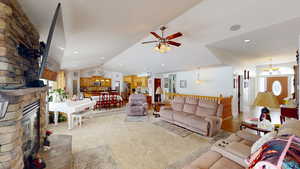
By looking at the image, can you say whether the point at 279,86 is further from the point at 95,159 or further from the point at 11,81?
the point at 11,81

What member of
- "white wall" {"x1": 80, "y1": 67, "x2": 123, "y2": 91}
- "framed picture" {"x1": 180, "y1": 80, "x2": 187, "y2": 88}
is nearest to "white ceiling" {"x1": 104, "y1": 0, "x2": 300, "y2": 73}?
"framed picture" {"x1": 180, "y1": 80, "x2": 187, "y2": 88}

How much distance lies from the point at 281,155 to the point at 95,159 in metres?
2.62

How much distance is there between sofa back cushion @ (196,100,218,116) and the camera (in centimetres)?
350

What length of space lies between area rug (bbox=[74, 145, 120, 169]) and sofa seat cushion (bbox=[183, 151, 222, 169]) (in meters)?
1.37

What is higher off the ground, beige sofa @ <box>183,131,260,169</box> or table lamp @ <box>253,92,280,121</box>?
table lamp @ <box>253,92,280,121</box>

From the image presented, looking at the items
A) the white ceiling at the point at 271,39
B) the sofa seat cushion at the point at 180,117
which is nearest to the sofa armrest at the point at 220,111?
the sofa seat cushion at the point at 180,117

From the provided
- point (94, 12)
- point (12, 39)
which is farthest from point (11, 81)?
point (94, 12)

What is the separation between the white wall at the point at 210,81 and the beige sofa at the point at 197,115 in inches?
100

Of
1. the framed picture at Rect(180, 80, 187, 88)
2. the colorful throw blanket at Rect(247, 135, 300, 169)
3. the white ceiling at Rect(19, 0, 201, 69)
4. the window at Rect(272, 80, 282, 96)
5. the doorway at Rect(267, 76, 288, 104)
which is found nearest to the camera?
the colorful throw blanket at Rect(247, 135, 300, 169)

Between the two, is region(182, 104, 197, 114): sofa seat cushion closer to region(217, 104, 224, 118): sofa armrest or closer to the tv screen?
region(217, 104, 224, 118): sofa armrest

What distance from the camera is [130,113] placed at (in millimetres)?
5012

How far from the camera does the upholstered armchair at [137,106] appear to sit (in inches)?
197

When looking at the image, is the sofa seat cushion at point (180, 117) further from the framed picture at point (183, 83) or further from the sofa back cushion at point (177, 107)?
the framed picture at point (183, 83)

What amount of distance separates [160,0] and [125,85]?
33.5 ft
